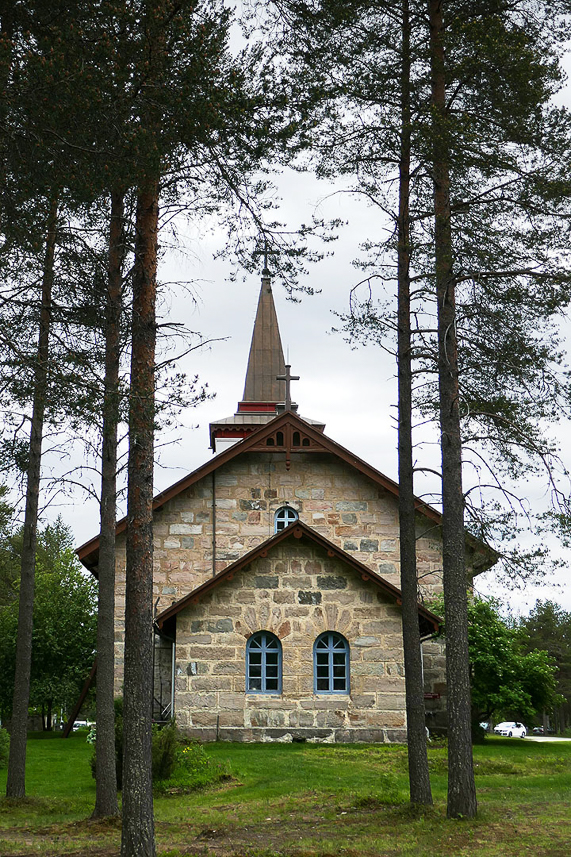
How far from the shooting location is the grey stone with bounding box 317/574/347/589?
19656 mm

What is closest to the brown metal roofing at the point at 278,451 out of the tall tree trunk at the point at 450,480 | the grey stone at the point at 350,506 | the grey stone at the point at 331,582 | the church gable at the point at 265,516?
the church gable at the point at 265,516

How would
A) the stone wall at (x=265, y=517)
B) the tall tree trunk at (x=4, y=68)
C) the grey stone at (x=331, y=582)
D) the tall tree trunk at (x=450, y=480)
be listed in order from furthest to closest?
the stone wall at (x=265, y=517) < the grey stone at (x=331, y=582) < the tall tree trunk at (x=450, y=480) < the tall tree trunk at (x=4, y=68)

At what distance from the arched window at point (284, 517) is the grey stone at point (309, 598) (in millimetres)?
3707

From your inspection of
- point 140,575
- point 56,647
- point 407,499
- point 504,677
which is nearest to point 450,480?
point 407,499

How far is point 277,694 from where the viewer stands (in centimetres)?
1905

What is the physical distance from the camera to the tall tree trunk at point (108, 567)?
480 inches

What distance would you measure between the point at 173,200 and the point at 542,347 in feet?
17.3

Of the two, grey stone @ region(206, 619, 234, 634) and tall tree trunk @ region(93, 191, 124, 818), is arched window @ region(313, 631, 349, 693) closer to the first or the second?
grey stone @ region(206, 619, 234, 634)

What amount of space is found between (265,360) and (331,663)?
1918cm

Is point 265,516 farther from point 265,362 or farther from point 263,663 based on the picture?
point 265,362

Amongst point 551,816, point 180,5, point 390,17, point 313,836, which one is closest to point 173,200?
point 180,5

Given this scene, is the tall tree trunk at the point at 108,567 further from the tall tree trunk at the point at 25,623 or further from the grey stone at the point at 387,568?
the grey stone at the point at 387,568

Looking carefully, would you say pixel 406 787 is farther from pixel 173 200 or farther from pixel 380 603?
pixel 173 200

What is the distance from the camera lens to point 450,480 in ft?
39.3
